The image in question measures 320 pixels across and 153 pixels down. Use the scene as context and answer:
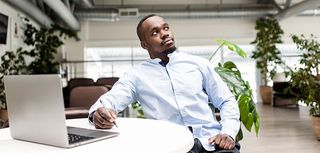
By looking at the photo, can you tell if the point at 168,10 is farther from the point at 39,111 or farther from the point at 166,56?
the point at 39,111

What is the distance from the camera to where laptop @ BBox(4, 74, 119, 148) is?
89 centimetres

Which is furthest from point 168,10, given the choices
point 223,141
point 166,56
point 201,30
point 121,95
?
point 223,141

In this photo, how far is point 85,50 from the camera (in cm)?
832

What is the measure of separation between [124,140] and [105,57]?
8.14 metres

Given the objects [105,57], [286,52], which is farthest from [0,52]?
[286,52]

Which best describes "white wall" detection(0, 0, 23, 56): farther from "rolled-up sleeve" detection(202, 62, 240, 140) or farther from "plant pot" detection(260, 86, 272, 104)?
"plant pot" detection(260, 86, 272, 104)

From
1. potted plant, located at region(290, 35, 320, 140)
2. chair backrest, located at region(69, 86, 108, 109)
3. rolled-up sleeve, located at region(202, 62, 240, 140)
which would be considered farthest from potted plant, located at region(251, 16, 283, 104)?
rolled-up sleeve, located at region(202, 62, 240, 140)

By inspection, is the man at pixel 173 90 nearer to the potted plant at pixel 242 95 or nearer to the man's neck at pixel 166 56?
the man's neck at pixel 166 56

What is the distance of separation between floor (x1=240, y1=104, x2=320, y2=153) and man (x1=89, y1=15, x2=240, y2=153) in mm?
2163

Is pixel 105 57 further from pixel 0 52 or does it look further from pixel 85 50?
pixel 0 52

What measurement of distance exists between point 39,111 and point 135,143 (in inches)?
12.5

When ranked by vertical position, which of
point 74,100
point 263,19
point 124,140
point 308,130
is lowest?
point 308,130

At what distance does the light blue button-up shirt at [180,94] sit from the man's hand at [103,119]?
10cm

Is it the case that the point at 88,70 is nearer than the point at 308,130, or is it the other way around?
the point at 308,130
